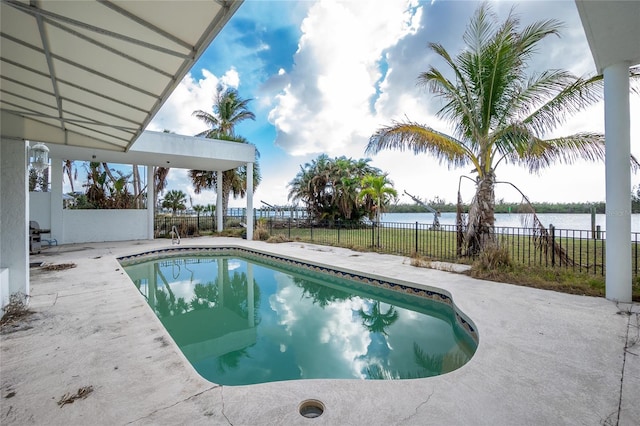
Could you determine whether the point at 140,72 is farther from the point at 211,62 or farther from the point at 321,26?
the point at 211,62

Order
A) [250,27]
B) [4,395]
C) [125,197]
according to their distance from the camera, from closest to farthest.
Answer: [4,395], [250,27], [125,197]

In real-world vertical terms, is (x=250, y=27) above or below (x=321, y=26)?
above

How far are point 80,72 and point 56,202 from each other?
1177 cm

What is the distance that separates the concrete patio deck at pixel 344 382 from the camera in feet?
6.59

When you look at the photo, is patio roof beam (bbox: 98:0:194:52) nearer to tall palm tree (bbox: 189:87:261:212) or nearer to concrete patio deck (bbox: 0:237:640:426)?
concrete patio deck (bbox: 0:237:640:426)

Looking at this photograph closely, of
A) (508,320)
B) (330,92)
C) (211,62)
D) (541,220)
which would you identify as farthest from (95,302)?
(211,62)

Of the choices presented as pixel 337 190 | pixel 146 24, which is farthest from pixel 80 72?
Answer: pixel 337 190

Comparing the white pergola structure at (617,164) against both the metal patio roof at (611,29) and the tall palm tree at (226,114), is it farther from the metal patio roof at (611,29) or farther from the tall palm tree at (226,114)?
the tall palm tree at (226,114)

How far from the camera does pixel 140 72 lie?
3178mm

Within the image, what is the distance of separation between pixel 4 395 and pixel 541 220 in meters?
8.61

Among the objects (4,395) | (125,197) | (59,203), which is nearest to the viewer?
(4,395)

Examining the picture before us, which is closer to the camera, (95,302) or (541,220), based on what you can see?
(95,302)

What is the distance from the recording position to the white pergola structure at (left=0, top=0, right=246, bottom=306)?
2.30 meters

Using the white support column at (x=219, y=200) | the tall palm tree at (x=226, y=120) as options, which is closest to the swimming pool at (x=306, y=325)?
the white support column at (x=219, y=200)
